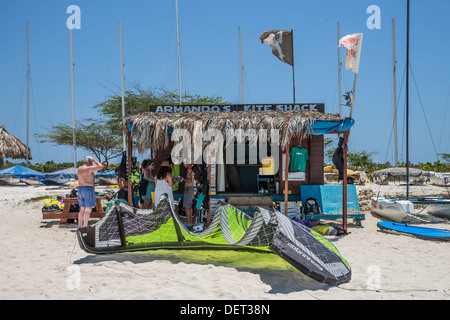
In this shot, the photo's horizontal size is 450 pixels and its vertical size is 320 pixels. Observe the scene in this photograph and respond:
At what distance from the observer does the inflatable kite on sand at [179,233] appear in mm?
5105

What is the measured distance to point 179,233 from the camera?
6.13 metres

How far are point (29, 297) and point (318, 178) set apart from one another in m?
7.87

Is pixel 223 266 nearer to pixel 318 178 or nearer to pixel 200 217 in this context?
pixel 200 217

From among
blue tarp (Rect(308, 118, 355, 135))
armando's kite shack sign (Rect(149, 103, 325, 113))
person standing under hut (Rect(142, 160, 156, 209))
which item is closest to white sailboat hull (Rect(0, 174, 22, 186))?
armando's kite shack sign (Rect(149, 103, 325, 113))

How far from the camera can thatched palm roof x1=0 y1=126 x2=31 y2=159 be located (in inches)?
987

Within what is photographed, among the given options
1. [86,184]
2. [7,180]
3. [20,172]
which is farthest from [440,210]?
[7,180]

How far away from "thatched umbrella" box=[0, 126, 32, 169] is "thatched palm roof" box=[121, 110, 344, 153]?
68.1ft

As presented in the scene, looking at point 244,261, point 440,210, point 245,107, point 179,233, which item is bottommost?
point 440,210

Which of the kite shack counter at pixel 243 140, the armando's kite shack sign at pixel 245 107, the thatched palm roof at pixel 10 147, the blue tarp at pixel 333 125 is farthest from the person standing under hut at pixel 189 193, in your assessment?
the thatched palm roof at pixel 10 147

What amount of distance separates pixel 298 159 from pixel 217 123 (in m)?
2.32

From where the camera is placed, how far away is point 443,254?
21.1 feet

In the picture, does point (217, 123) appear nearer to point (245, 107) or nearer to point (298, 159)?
point (298, 159)

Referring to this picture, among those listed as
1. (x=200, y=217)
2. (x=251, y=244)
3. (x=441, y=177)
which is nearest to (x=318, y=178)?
(x=200, y=217)
